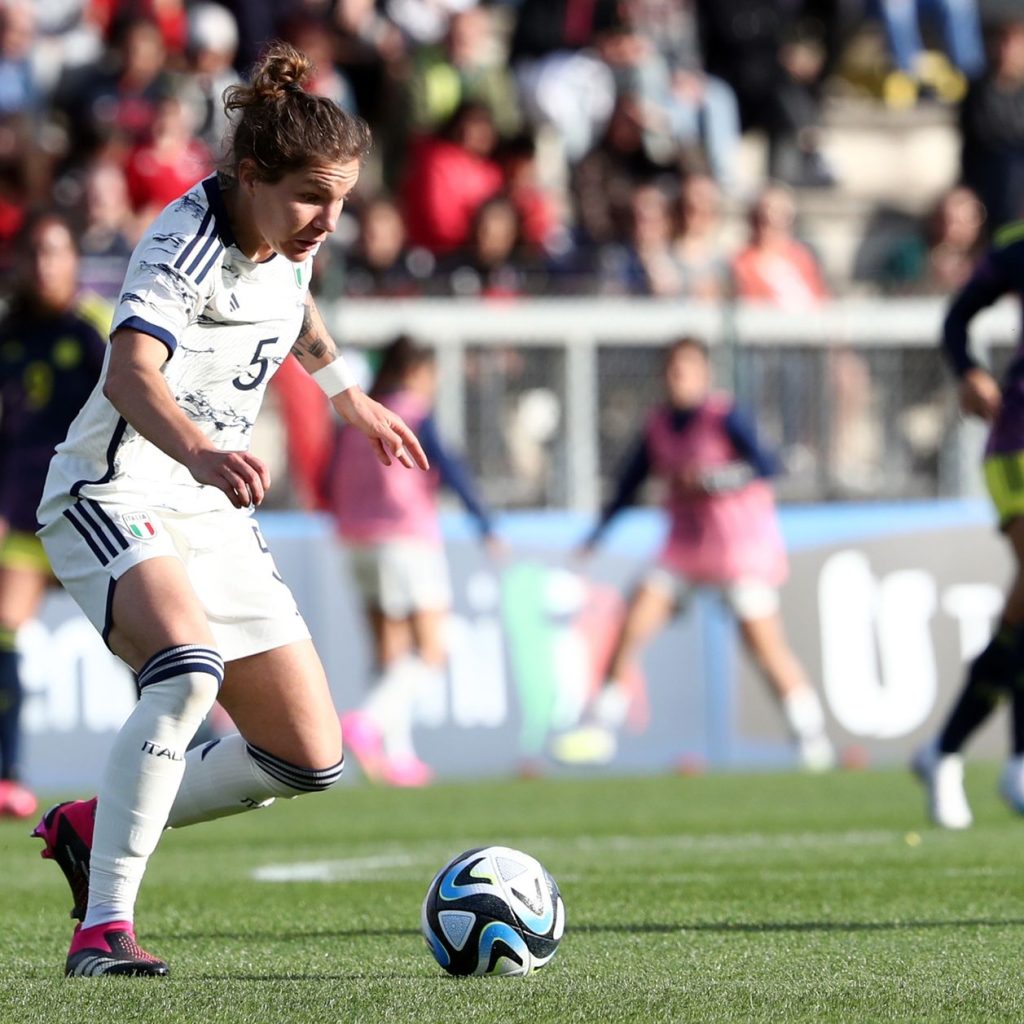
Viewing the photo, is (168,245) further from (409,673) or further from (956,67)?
(956,67)

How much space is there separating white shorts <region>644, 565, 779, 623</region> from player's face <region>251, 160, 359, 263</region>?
8.27 m

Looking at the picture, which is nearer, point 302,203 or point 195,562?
point 302,203

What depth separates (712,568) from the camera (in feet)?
42.4

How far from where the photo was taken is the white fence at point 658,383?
42.5 feet

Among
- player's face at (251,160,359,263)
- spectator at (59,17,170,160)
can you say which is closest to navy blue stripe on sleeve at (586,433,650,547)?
spectator at (59,17,170,160)

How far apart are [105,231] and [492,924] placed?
8965 mm

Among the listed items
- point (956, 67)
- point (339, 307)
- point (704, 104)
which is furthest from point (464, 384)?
point (956, 67)

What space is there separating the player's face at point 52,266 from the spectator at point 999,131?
869 cm

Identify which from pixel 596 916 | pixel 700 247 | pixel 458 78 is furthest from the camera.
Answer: pixel 458 78

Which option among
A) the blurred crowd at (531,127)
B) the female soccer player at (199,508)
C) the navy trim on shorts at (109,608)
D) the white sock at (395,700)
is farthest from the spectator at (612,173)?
the navy trim on shorts at (109,608)

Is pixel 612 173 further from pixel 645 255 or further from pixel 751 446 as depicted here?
pixel 751 446

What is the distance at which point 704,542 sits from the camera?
13000mm

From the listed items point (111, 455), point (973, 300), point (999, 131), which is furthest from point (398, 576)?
point (111, 455)

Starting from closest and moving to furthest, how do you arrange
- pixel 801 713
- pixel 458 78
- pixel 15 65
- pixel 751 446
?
pixel 751 446
pixel 801 713
pixel 15 65
pixel 458 78
